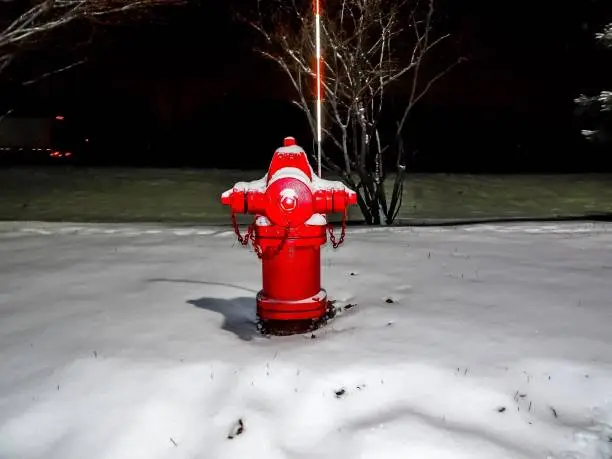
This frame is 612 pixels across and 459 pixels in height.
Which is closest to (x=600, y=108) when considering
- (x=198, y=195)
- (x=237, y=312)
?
(x=237, y=312)

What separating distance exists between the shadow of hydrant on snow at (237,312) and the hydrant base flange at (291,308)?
17cm

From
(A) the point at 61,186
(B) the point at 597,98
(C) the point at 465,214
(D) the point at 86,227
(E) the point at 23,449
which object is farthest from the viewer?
(A) the point at 61,186

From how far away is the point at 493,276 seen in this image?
564cm

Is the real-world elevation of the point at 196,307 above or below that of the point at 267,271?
below

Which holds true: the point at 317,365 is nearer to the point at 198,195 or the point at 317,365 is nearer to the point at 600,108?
the point at 600,108

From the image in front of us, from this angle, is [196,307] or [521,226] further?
[521,226]

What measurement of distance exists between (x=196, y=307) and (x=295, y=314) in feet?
3.12

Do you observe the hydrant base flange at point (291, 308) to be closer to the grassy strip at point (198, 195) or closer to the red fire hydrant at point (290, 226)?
the red fire hydrant at point (290, 226)

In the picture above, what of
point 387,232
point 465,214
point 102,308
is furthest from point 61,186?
point 102,308

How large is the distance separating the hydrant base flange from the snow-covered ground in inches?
5.8

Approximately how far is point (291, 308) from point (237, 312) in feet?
2.19

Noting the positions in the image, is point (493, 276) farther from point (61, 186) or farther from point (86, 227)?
point (61, 186)

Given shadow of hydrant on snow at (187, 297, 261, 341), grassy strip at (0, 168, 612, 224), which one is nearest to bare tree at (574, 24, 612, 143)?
grassy strip at (0, 168, 612, 224)

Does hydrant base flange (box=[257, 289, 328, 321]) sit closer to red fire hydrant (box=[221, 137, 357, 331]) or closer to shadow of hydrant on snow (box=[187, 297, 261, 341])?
red fire hydrant (box=[221, 137, 357, 331])
